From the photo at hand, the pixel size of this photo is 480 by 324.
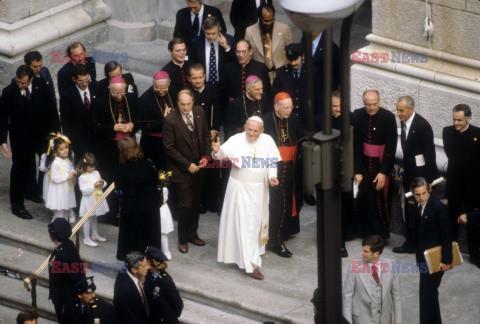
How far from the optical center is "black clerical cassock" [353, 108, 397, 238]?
11422 mm

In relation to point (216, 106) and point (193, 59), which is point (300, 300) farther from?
point (193, 59)

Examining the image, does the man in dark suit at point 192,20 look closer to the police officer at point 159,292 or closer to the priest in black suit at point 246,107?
the priest in black suit at point 246,107

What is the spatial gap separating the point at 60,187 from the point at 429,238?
165 inches

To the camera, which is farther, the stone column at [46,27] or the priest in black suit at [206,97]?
the stone column at [46,27]

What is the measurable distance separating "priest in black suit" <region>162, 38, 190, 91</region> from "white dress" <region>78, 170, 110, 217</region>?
4.83 ft

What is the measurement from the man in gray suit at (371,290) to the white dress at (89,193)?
11.3 feet

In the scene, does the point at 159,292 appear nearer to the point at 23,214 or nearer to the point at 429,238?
the point at 429,238

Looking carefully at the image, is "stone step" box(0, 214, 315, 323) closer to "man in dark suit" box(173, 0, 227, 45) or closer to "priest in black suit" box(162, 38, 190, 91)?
"priest in black suit" box(162, 38, 190, 91)

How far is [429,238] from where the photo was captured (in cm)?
993

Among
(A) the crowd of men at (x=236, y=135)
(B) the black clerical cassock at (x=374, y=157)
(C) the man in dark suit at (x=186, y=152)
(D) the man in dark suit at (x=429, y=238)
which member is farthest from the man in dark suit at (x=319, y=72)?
(D) the man in dark suit at (x=429, y=238)

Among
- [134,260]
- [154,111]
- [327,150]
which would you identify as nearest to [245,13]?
[154,111]

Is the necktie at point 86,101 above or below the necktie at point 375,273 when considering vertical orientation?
above

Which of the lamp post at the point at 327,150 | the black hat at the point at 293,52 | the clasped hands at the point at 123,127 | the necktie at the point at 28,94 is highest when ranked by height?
the lamp post at the point at 327,150

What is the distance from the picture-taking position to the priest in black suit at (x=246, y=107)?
11.7m
